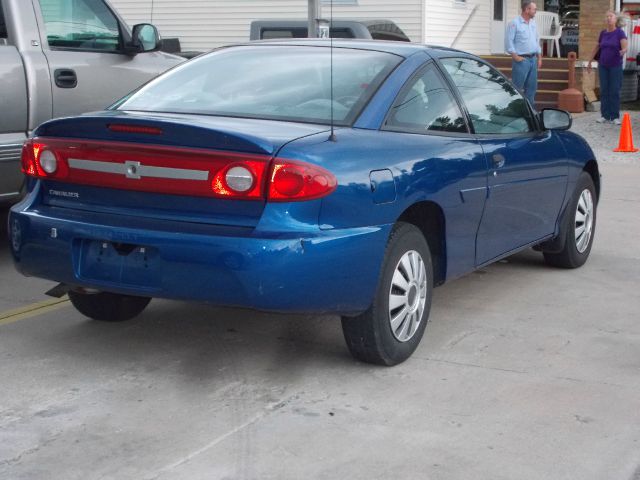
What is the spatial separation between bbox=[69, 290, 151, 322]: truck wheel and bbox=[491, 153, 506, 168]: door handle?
2.05 meters

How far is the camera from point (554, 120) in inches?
273

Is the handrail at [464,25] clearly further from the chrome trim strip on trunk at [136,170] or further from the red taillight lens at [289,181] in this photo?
the red taillight lens at [289,181]

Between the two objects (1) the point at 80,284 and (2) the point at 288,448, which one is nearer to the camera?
(2) the point at 288,448

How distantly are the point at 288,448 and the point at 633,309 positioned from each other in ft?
9.95

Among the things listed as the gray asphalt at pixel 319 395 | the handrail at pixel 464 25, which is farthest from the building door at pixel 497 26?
the gray asphalt at pixel 319 395

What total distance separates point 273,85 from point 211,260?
127 cm

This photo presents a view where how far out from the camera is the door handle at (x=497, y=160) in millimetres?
6160

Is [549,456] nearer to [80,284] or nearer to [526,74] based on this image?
[80,284]

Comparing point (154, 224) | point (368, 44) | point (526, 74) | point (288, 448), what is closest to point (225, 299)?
point (154, 224)

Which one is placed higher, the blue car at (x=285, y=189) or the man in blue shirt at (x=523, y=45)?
the man in blue shirt at (x=523, y=45)

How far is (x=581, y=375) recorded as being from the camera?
525 centimetres

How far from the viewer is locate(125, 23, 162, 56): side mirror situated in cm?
842

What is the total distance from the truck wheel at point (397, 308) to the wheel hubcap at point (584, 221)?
93.5 inches

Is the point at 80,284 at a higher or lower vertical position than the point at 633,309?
higher
